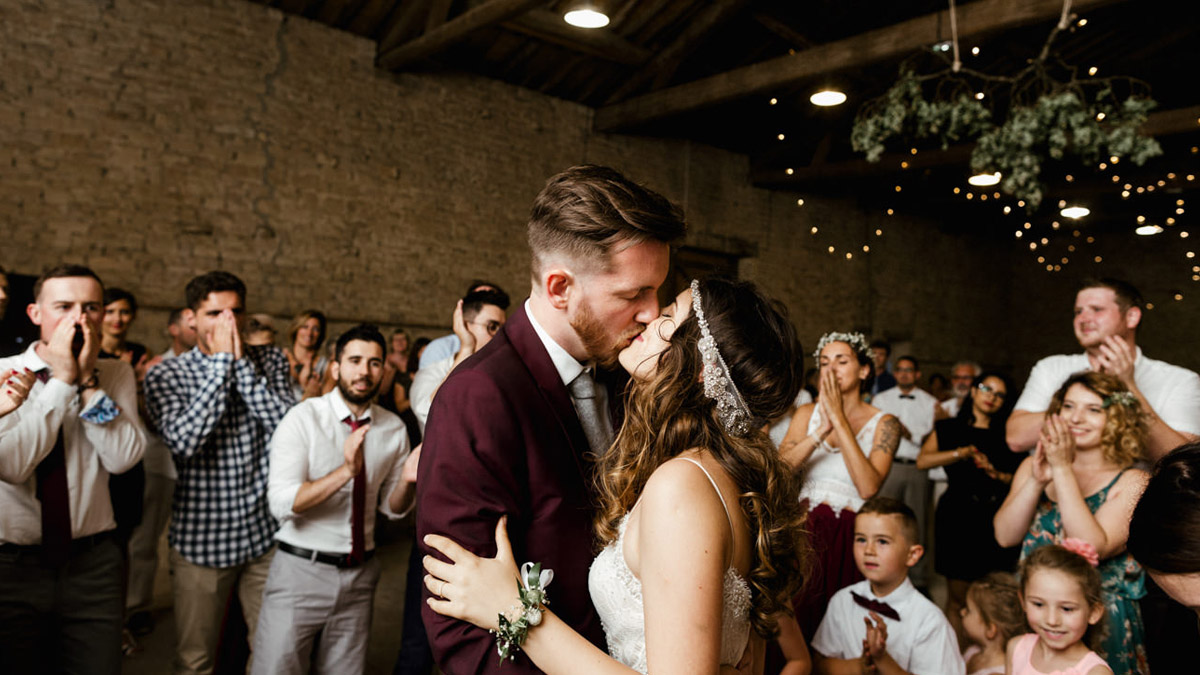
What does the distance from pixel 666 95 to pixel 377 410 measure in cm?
682

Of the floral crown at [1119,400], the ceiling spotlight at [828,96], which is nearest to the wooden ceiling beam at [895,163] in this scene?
the ceiling spotlight at [828,96]

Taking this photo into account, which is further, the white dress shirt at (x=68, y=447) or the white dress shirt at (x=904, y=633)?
the white dress shirt at (x=904, y=633)

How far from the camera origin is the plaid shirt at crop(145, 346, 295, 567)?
127 inches

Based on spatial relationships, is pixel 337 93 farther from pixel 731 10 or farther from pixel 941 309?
pixel 941 309

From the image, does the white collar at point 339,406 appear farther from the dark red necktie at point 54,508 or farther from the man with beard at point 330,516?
the dark red necktie at point 54,508

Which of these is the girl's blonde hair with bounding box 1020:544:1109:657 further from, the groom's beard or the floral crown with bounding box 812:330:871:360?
the groom's beard

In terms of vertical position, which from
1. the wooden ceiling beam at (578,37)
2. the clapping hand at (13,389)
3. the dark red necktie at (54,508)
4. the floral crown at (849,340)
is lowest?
the dark red necktie at (54,508)

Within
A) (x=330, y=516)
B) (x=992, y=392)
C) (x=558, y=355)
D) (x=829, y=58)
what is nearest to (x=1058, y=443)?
(x=558, y=355)

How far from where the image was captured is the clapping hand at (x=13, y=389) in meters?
2.40

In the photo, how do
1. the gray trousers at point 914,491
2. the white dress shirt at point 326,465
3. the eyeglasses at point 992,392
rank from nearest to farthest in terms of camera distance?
the white dress shirt at point 326,465 < the eyeglasses at point 992,392 < the gray trousers at point 914,491

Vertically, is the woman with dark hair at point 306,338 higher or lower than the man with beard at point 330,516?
higher

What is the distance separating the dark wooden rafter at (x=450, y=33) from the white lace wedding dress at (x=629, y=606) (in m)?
6.17

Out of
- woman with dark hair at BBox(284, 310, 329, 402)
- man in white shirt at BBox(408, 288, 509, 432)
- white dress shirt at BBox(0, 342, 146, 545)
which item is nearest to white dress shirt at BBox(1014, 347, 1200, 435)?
man in white shirt at BBox(408, 288, 509, 432)

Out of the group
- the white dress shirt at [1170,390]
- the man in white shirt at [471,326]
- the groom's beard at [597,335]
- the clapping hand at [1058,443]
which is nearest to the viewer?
the groom's beard at [597,335]
